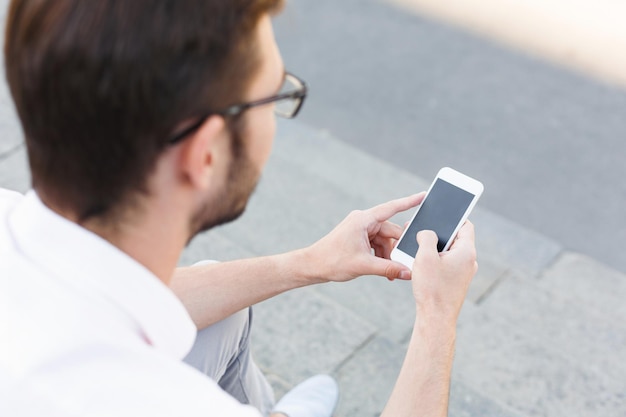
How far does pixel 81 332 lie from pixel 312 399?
3.83 feet

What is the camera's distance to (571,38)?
5.29m

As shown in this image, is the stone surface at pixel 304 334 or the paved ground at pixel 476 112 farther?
the paved ground at pixel 476 112

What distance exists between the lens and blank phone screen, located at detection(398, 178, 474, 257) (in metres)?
1.82

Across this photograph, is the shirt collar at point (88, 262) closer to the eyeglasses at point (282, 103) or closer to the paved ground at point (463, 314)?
the eyeglasses at point (282, 103)

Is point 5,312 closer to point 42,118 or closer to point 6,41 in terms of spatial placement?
point 42,118

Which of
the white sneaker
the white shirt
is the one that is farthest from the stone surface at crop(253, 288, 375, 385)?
the white shirt

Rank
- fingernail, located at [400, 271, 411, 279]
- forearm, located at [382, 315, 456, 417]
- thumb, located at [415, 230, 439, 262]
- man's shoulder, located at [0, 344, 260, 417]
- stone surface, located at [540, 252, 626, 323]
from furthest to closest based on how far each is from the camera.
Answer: stone surface, located at [540, 252, 626, 323] → fingernail, located at [400, 271, 411, 279] → thumb, located at [415, 230, 439, 262] → forearm, located at [382, 315, 456, 417] → man's shoulder, located at [0, 344, 260, 417]

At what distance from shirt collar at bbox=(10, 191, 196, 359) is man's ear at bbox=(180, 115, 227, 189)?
164mm

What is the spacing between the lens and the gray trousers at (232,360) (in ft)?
5.98

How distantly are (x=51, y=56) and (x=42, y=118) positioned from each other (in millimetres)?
114

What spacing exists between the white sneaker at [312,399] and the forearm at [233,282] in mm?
371

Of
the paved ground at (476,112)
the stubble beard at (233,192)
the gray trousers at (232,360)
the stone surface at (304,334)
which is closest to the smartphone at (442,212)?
the gray trousers at (232,360)

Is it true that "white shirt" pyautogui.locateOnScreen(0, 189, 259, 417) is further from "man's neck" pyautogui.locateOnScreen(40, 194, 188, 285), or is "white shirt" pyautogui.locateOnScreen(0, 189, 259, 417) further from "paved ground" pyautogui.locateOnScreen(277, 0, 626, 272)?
"paved ground" pyautogui.locateOnScreen(277, 0, 626, 272)

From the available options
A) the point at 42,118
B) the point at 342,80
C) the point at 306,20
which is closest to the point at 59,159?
the point at 42,118
